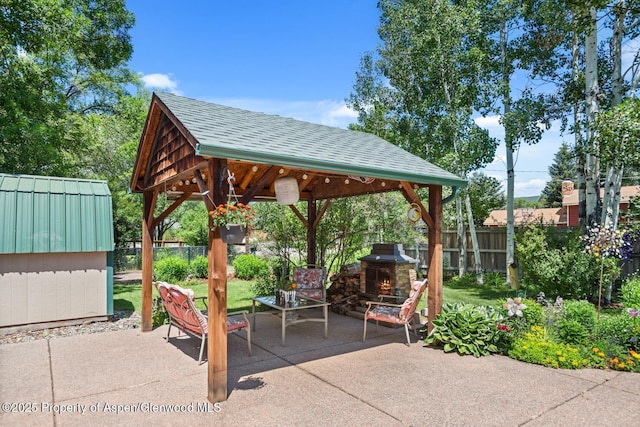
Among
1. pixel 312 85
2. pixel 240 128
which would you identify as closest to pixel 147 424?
pixel 240 128

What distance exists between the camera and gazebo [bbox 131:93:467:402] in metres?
3.63

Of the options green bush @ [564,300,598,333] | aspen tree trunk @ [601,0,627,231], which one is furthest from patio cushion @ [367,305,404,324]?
aspen tree trunk @ [601,0,627,231]

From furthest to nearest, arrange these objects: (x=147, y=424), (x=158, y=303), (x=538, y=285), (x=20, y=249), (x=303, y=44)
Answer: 1. (x=303, y=44)
2. (x=538, y=285)
3. (x=158, y=303)
4. (x=20, y=249)
5. (x=147, y=424)

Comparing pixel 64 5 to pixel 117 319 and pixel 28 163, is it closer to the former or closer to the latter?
A: pixel 28 163

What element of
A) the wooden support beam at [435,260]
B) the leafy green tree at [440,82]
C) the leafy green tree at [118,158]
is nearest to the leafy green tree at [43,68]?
the leafy green tree at [118,158]

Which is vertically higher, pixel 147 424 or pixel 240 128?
pixel 240 128

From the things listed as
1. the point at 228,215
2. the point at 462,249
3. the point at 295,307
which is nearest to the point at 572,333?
the point at 295,307

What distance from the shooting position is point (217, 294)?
3633 millimetres

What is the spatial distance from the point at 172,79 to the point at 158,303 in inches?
1034

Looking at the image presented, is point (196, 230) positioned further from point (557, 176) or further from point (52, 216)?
point (557, 176)

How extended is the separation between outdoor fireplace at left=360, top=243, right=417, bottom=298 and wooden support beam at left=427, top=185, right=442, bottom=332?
3.90ft

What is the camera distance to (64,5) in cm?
1105

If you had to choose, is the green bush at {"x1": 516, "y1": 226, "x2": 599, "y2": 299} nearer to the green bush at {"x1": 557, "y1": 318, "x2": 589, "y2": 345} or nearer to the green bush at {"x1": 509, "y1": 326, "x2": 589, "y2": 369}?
the green bush at {"x1": 557, "y1": 318, "x2": 589, "y2": 345}

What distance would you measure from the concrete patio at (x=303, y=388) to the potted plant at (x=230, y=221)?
155 centimetres
